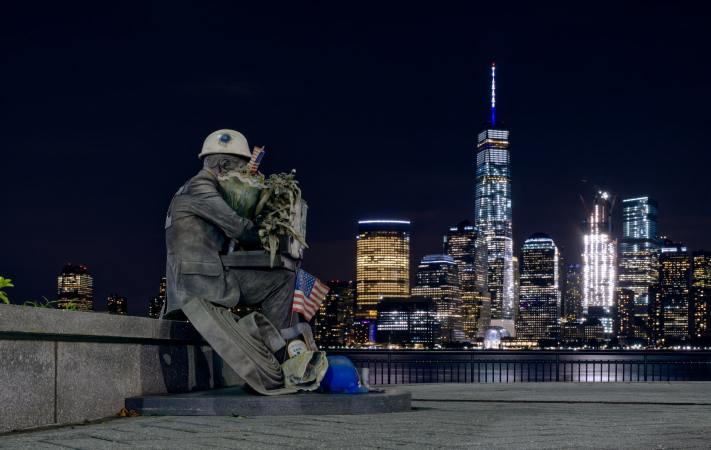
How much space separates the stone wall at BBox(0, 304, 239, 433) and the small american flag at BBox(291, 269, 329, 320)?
54.0 inches

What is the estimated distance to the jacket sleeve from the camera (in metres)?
10.7

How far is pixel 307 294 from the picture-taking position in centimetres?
1227

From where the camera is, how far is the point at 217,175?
11.1m

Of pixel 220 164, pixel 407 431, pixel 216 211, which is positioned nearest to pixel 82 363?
pixel 216 211

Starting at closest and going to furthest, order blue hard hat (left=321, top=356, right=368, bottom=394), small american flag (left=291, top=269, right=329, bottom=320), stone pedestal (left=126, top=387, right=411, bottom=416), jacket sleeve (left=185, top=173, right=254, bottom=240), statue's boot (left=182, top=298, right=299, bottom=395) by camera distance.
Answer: stone pedestal (left=126, top=387, right=411, bottom=416)
statue's boot (left=182, top=298, right=299, bottom=395)
blue hard hat (left=321, top=356, right=368, bottom=394)
jacket sleeve (left=185, top=173, right=254, bottom=240)
small american flag (left=291, top=269, right=329, bottom=320)

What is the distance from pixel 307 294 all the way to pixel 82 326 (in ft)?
12.5

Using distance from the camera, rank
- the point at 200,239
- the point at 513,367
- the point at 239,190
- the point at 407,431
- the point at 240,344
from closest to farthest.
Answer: the point at 407,431
the point at 240,344
the point at 200,239
the point at 239,190
the point at 513,367

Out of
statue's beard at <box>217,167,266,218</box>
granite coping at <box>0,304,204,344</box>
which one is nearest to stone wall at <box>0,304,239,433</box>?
granite coping at <box>0,304,204,344</box>

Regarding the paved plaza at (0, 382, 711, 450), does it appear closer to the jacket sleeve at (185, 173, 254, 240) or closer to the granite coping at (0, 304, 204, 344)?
the granite coping at (0, 304, 204, 344)

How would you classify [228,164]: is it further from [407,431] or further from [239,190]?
[407,431]

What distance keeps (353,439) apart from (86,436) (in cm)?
222

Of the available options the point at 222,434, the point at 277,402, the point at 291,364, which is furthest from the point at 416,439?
the point at 291,364

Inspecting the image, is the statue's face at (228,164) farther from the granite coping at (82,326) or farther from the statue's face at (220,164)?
the granite coping at (82,326)

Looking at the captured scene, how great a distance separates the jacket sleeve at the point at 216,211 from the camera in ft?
35.0
